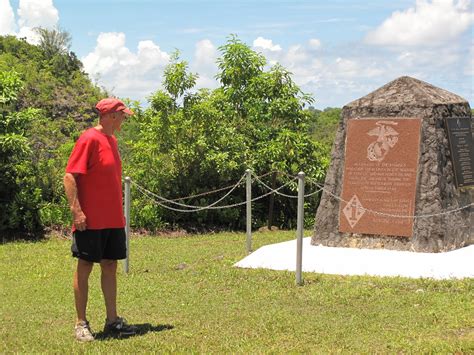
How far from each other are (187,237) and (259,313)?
26.5 feet

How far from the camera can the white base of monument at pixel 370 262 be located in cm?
937

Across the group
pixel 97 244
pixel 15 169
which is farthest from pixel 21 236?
pixel 97 244

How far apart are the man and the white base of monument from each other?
401 centimetres

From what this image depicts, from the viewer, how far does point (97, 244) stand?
20.2 ft

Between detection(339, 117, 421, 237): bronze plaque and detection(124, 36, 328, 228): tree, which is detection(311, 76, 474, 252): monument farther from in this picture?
detection(124, 36, 328, 228): tree

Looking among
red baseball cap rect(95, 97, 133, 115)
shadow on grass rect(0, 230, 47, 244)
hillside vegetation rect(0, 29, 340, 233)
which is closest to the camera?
red baseball cap rect(95, 97, 133, 115)

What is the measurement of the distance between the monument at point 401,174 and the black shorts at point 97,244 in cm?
457

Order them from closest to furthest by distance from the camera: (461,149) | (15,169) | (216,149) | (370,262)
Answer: (370,262) < (461,149) < (15,169) < (216,149)

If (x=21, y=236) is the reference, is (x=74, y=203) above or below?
above

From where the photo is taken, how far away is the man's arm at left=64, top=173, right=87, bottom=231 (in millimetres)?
5977

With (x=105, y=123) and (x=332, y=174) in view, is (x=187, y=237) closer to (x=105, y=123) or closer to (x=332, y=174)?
(x=332, y=174)

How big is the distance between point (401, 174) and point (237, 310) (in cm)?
398

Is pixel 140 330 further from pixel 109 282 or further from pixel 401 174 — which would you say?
pixel 401 174

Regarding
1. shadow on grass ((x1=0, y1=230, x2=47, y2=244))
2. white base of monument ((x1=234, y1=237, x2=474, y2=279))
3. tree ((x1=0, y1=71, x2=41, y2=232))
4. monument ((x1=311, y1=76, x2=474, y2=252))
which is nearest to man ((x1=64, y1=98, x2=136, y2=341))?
white base of monument ((x1=234, y1=237, x2=474, y2=279))
